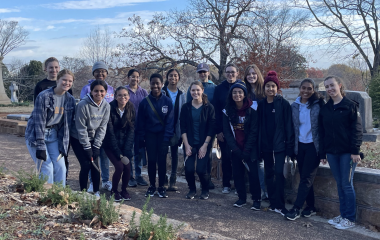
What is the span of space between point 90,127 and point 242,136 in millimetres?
2183

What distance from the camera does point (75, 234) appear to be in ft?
10.2

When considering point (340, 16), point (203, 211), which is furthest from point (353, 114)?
point (340, 16)

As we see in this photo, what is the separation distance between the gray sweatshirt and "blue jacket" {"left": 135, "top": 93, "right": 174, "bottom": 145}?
25.1 inches

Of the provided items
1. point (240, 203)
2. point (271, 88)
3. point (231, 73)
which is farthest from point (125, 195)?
point (271, 88)

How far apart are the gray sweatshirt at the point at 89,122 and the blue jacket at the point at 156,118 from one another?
0.64 m

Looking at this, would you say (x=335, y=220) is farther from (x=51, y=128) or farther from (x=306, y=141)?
(x=51, y=128)

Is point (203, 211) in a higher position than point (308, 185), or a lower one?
lower

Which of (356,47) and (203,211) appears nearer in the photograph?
(203,211)

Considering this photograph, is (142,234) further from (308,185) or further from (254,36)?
(254,36)

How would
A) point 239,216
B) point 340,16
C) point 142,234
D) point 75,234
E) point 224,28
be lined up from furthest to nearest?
point 340,16, point 224,28, point 239,216, point 75,234, point 142,234

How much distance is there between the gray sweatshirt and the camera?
5016mm

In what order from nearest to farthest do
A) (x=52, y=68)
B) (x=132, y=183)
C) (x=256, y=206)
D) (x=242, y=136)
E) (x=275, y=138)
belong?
(x=275, y=138) < (x=256, y=206) < (x=242, y=136) < (x=52, y=68) < (x=132, y=183)

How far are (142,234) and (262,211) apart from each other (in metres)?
2.53

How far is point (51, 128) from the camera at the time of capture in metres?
4.75
